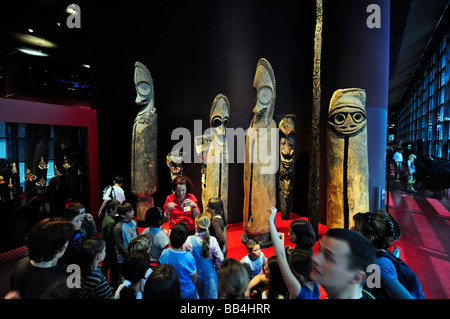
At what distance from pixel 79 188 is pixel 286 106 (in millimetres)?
5565

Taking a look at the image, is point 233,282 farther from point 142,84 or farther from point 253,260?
point 142,84

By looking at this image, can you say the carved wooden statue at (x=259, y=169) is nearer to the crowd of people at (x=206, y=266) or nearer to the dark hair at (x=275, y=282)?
the crowd of people at (x=206, y=266)

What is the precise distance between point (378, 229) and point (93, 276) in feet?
7.38

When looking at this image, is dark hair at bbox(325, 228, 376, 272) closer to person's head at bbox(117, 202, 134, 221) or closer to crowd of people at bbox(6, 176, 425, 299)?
crowd of people at bbox(6, 176, 425, 299)

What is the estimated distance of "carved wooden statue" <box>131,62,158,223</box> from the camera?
5.26m

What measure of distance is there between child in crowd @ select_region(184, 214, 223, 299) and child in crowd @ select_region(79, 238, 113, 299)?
78 centimetres

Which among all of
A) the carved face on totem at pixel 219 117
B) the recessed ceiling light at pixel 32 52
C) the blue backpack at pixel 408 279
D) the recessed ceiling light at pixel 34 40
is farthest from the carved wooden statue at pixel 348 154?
the recessed ceiling light at pixel 32 52

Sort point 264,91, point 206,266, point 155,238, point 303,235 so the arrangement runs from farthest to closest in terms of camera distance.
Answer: point 264,91
point 155,238
point 206,266
point 303,235

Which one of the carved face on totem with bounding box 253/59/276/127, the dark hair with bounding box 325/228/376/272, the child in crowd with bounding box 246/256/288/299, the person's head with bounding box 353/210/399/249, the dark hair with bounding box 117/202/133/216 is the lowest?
the child in crowd with bounding box 246/256/288/299

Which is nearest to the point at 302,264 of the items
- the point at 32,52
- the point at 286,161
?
the point at 286,161

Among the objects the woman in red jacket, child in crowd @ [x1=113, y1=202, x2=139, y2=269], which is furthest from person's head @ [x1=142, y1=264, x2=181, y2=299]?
the woman in red jacket

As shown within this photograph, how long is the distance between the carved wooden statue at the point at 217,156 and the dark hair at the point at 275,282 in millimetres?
2757

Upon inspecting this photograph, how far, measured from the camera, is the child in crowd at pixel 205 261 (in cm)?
229

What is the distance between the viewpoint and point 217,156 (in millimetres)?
4500
